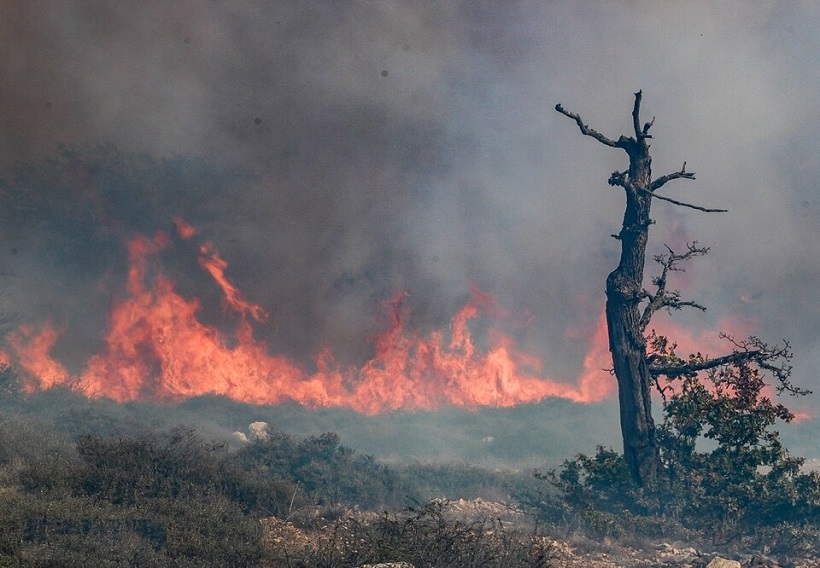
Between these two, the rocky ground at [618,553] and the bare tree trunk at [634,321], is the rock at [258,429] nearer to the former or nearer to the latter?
the rocky ground at [618,553]

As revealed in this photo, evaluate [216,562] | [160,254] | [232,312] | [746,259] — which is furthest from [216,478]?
[746,259]

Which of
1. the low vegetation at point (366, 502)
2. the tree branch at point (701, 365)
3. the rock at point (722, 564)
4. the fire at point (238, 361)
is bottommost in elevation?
the rock at point (722, 564)

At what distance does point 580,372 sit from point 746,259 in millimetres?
18280

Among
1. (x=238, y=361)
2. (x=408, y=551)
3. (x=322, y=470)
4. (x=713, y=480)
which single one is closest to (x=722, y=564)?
(x=713, y=480)

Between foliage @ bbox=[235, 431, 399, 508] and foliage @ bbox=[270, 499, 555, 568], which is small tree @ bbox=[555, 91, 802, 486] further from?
foliage @ bbox=[270, 499, 555, 568]

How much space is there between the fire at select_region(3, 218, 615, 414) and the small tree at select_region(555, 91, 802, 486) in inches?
887

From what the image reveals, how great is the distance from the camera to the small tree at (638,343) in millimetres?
16578

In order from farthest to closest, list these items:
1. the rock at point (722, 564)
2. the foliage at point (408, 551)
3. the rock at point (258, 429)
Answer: the rock at point (258, 429) → the rock at point (722, 564) → the foliage at point (408, 551)

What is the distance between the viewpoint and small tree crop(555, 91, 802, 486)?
16.6 metres

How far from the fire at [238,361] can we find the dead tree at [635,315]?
2256 cm

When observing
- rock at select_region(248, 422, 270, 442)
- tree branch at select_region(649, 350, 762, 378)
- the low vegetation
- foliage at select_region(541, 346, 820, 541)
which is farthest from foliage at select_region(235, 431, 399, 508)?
rock at select_region(248, 422, 270, 442)

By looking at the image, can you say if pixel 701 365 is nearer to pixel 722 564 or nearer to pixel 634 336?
pixel 634 336

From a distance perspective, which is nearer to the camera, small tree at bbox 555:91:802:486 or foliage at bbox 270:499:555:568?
→ foliage at bbox 270:499:555:568

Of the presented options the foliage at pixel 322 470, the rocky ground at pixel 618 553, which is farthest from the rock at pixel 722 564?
the foliage at pixel 322 470
